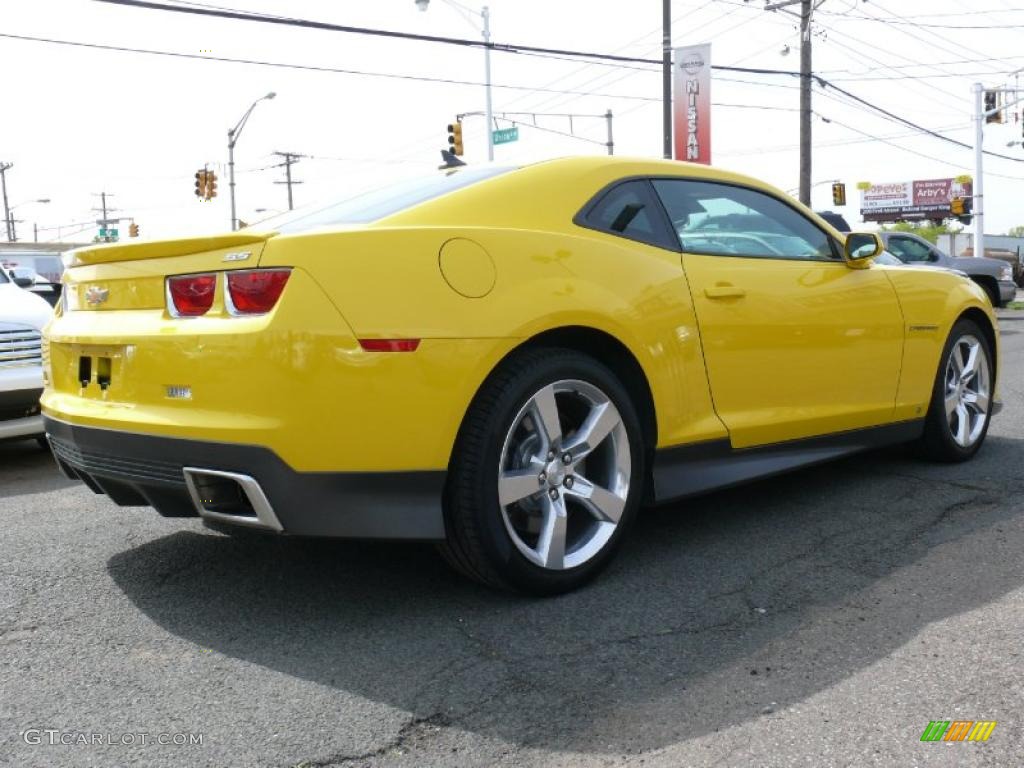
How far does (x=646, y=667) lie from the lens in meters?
2.66

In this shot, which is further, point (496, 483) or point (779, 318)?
point (779, 318)

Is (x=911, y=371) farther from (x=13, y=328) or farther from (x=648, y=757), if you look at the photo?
(x=13, y=328)

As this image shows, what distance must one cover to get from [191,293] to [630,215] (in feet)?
5.20

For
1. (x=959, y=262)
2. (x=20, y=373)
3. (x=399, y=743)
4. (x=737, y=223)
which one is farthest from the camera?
(x=959, y=262)

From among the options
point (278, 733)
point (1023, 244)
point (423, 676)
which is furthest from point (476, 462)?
point (1023, 244)

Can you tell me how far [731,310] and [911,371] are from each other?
148 cm

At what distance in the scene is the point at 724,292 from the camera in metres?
3.72

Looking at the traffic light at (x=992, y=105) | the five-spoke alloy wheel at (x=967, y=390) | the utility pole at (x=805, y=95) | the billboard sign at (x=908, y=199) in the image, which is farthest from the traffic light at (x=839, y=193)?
the billboard sign at (x=908, y=199)

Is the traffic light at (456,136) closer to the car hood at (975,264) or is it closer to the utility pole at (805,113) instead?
the utility pole at (805,113)

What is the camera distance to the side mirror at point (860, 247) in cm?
441

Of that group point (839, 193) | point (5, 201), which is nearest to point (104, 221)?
point (5, 201)

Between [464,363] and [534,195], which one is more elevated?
[534,195]

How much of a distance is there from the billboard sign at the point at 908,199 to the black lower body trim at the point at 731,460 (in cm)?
9392

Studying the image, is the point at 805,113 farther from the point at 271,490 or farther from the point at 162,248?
the point at 271,490
